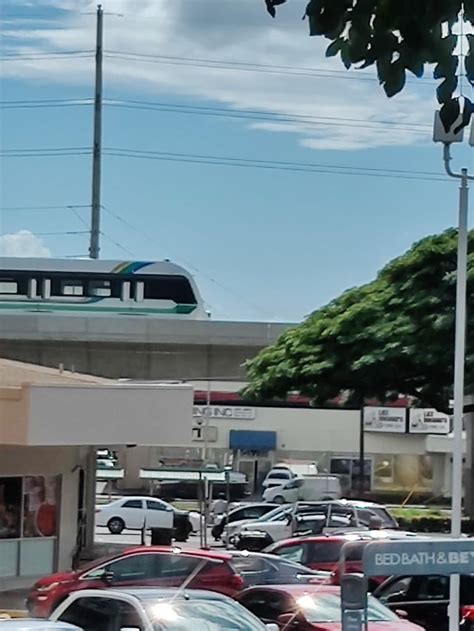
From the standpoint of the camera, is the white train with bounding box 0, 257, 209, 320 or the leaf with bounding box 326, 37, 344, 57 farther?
the white train with bounding box 0, 257, 209, 320

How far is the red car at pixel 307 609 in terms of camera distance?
1424 centimetres

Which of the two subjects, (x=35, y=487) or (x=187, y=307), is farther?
(x=187, y=307)

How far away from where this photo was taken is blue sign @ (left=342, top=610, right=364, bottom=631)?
9.79 metres

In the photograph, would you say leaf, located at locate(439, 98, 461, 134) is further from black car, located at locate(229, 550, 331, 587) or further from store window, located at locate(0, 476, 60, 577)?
store window, located at locate(0, 476, 60, 577)

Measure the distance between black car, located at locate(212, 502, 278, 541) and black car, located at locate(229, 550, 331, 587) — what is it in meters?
18.9

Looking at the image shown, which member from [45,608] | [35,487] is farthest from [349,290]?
[45,608]

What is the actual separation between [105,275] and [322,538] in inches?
1084

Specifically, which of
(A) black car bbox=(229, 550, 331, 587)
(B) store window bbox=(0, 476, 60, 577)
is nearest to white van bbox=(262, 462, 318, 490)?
(B) store window bbox=(0, 476, 60, 577)

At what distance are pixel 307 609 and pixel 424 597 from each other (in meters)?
3.07

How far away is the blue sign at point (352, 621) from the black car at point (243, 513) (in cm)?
3022

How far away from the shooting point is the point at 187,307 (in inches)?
1988

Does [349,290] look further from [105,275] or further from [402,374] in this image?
[105,275]

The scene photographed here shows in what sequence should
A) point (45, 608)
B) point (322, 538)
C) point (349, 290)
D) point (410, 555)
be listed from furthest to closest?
point (349, 290) → point (322, 538) → point (45, 608) → point (410, 555)

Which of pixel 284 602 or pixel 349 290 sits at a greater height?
pixel 349 290
